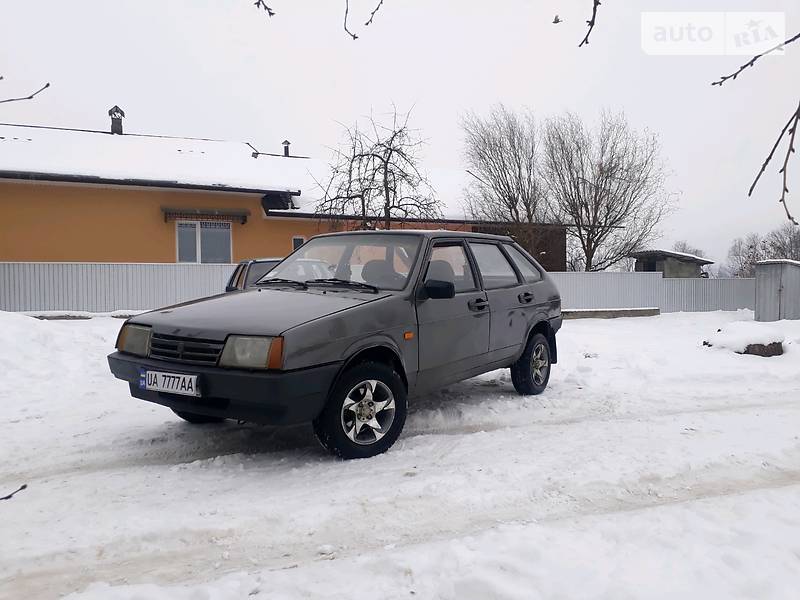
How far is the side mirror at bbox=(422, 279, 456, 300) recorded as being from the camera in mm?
4504

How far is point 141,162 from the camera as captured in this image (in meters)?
17.4

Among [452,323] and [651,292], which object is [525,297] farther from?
[651,292]

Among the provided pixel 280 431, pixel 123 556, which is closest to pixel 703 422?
pixel 280 431

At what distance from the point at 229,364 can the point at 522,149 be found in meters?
19.7

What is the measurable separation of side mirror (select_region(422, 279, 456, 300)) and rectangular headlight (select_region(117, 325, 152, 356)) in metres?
2.01

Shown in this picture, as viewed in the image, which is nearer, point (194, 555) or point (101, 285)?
point (194, 555)

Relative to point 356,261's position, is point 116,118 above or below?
above

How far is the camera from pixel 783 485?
3570mm

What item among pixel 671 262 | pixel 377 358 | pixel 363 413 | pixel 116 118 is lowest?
pixel 363 413

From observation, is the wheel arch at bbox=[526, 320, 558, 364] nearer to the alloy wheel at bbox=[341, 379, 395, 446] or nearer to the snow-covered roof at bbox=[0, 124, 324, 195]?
the alloy wheel at bbox=[341, 379, 395, 446]

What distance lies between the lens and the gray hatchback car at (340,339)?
353 cm

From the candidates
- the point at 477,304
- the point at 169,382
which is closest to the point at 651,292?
the point at 477,304

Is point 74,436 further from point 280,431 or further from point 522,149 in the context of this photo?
point 522,149

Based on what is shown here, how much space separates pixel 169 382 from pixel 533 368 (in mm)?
3662
